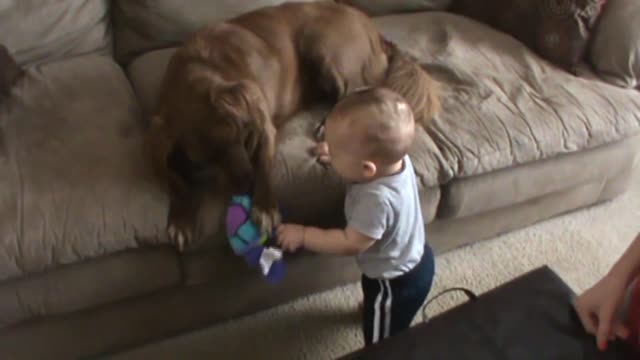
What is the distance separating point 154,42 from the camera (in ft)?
6.59

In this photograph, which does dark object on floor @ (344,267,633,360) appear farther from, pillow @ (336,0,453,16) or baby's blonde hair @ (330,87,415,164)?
pillow @ (336,0,453,16)

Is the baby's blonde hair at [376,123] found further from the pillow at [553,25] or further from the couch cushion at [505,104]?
the pillow at [553,25]

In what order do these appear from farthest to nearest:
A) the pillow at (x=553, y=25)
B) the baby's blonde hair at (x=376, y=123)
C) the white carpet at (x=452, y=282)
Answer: the pillow at (x=553, y=25) < the white carpet at (x=452, y=282) < the baby's blonde hair at (x=376, y=123)

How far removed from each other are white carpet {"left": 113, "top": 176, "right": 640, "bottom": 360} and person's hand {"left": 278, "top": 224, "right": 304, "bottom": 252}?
0.37 meters

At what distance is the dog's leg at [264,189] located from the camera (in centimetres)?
150

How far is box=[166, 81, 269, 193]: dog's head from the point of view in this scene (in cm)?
148

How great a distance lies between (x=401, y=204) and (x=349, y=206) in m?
0.11

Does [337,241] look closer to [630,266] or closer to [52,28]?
[630,266]

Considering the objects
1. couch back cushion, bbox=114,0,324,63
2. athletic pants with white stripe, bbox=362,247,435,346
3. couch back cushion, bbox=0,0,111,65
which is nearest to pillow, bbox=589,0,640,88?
athletic pants with white stripe, bbox=362,247,435,346

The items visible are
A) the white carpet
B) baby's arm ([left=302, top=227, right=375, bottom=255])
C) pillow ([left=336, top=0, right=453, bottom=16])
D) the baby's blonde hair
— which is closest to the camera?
the baby's blonde hair

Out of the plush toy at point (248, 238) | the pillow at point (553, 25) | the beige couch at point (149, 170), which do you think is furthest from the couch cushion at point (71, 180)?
the pillow at point (553, 25)

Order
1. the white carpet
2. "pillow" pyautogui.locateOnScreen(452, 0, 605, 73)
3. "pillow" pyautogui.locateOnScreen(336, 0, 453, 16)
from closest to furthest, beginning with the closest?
the white carpet < "pillow" pyautogui.locateOnScreen(452, 0, 605, 73) < "pillow" pyautogui.locateOnScreen(336, 0, 453, 16)

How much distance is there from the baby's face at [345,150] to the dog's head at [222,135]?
8.5 inches

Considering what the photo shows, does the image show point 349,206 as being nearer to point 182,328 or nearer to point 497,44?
point 182,328
